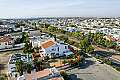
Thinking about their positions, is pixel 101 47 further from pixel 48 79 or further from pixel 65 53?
pixel 48 79

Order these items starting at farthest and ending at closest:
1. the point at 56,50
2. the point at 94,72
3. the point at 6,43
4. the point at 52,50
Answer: the point at 6,43, the point at 56,50, the point at 52,50, the point at 94,72

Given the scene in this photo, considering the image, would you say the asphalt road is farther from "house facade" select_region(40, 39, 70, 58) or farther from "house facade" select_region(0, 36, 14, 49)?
"house facade" select_region(0, 36, 14, 49)

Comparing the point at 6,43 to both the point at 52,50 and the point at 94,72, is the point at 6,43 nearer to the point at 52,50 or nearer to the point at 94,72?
the point at 52,50

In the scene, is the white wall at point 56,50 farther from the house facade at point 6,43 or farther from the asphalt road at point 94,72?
the house facade at point 6,43

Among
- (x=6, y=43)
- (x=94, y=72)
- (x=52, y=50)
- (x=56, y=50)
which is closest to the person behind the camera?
(x=94, y=72)

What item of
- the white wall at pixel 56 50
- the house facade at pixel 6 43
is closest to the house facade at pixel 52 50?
the white wall at pixel 56 50

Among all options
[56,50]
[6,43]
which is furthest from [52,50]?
[6,43]

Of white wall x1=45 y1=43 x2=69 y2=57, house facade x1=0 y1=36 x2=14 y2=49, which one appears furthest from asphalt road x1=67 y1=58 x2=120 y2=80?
house facade x1=0 y1=36 x2=14 y2=49

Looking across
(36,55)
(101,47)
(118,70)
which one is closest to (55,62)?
(36,55)

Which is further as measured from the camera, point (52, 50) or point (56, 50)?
point (56, 50)

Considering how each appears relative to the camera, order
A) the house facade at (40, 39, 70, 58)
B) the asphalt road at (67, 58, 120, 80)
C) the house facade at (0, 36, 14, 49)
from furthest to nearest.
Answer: the house facade at (0, 36, 14, 49), the house facade at (40, 39, 70, 58), the asphalt road at (67, 58, 120, 80)
